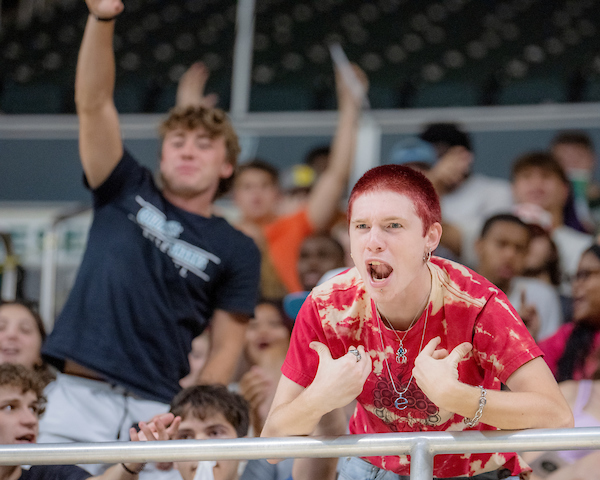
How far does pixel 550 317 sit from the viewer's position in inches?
142

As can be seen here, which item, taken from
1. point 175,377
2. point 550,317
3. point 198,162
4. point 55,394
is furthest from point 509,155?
point 55,394

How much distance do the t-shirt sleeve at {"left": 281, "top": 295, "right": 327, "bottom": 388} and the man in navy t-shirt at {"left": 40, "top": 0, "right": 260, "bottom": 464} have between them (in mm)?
884

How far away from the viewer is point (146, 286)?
101 inches

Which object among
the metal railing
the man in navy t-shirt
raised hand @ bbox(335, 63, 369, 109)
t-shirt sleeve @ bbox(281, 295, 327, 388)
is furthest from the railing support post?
raised hand @ bbox(335, 63, 369, 109)

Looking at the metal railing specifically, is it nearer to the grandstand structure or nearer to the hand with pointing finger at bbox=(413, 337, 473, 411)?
the hand with pointing finger at bbox=(413, 337, 473, 411)

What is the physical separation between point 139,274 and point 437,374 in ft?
4.44

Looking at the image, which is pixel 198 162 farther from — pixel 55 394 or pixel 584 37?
pixel 584 37

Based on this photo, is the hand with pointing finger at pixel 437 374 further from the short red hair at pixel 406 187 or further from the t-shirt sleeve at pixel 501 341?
the short red hair at pixel 406 187

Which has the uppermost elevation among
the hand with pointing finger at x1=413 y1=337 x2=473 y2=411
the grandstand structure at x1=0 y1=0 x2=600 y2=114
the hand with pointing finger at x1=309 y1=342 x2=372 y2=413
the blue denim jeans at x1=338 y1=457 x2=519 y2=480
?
the grandstand structure at x1=0 y1=0 x2=600 y2=114

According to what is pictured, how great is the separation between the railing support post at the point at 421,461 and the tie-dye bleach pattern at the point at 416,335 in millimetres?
197

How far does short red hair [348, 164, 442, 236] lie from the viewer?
1.66 m

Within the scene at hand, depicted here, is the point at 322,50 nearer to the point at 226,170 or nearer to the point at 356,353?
the point at 226,170

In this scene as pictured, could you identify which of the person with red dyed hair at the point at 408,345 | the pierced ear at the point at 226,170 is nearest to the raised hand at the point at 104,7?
the pierced ear at the point at 226,170

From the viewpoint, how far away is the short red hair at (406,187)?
1.66m
